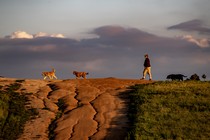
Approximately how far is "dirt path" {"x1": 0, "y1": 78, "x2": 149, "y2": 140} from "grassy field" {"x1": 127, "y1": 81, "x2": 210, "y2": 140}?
95cm

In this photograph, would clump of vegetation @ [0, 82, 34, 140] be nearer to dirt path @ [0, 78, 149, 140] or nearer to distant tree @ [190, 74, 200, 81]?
dirt path @ [0, 78, 149, 140]

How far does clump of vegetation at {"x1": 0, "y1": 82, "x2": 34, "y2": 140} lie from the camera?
26016 millimetres

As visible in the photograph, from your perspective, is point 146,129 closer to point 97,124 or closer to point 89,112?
point 97,124

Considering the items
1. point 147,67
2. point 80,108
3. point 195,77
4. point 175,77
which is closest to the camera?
point 80,108

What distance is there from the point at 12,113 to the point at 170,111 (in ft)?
35.2

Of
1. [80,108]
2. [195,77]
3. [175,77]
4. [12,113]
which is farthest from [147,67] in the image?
[12,113]

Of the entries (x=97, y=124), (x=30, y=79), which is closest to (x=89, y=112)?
(x=97, y=124)

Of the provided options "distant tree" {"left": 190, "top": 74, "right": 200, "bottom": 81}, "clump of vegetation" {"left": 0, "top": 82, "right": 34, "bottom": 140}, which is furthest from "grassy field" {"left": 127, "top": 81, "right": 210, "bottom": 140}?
"distant tree" {"left": 190, "top": 74, "right": 200, "bottom": 81}

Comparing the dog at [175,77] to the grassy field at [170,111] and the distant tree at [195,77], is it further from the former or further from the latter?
the grassy field at [170,111]

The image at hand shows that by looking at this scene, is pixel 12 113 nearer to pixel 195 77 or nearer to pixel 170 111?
pixel 170 111

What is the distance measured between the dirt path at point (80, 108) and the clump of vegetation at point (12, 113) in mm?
587

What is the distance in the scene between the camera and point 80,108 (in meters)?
29.1

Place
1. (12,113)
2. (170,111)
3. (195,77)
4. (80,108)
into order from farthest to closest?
(195,77) → (80,108) → (12,113) → (170,111)

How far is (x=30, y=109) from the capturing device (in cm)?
2962
